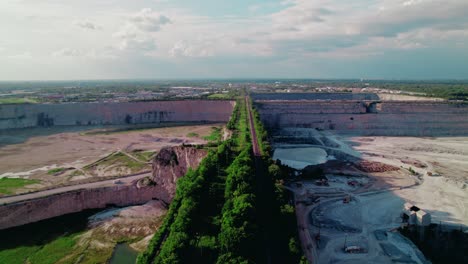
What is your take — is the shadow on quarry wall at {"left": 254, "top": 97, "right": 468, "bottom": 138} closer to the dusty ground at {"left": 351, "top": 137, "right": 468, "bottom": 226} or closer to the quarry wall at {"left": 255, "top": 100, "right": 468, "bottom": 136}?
the quarry wall at {"left": 255, "top": 100, "right": 468, "bottom": 136}

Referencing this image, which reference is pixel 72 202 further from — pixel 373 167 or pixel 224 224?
pixel 373 167

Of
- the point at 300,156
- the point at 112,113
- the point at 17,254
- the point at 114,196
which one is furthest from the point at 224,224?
the point at 112,113

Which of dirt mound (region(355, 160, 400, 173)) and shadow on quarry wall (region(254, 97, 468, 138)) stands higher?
shadow on quarry wall (region(254, 97, 468, 138))

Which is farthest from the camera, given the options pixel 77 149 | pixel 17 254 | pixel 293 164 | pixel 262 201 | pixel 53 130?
pixel 53 130

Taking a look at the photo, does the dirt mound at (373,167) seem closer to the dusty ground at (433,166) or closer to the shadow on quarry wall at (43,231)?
the dusty ground at (433,166)

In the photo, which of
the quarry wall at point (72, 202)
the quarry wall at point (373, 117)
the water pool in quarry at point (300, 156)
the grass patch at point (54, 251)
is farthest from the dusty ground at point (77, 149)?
the quarry wall at point (373, 117)

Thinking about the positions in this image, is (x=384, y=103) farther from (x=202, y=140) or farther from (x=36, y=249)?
(x=36, y=249)

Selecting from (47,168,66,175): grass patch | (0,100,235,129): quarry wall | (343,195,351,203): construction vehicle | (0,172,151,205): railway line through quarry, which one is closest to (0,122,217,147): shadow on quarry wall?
(0,100,235,129): quarry wall
